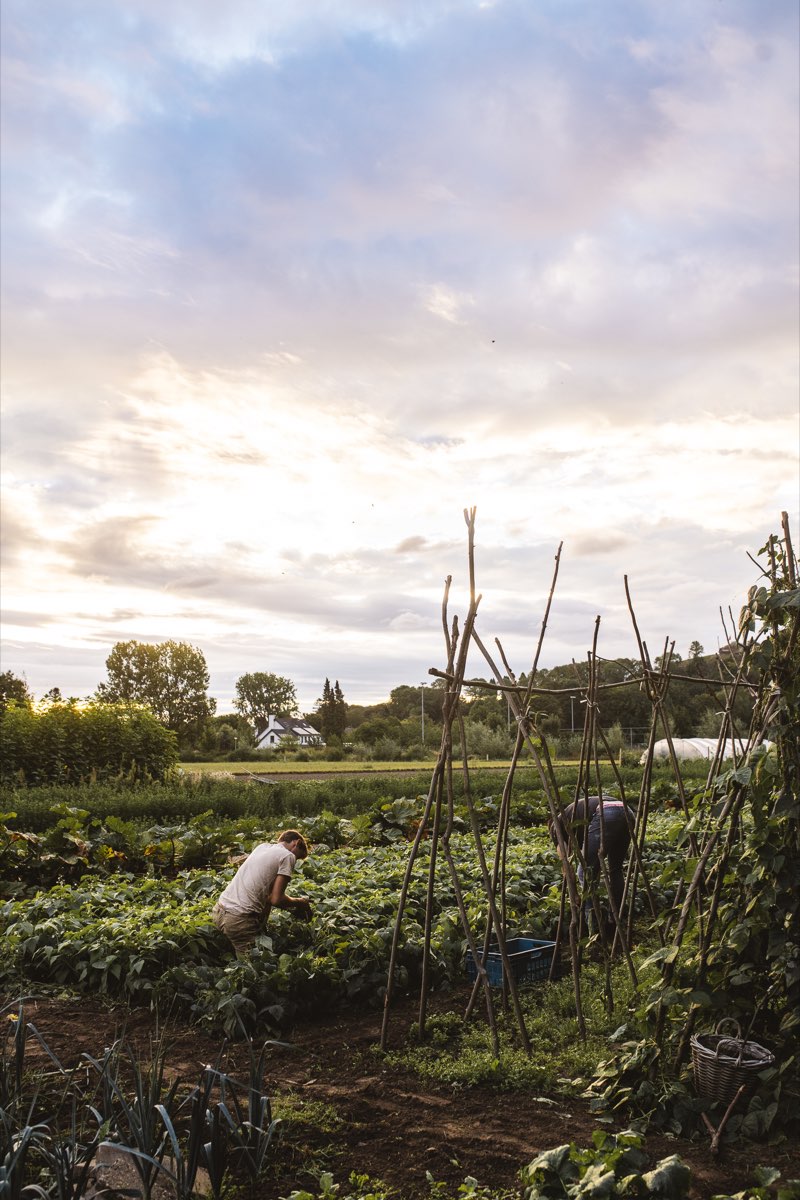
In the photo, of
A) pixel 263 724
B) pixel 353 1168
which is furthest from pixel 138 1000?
pixel 263 724

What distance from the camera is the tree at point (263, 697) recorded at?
85500 millimetres

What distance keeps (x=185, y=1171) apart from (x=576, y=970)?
248 cm

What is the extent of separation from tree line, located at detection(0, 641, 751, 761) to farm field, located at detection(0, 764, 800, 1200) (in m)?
12.0

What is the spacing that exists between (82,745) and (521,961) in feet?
43.6

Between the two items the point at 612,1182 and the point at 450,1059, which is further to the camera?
the point at 450,1059

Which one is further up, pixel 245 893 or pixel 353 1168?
pixel 245 893

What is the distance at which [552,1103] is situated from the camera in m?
3.98

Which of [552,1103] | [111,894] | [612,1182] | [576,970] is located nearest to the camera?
[612,1182]

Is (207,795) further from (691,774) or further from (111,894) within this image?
(691,774)

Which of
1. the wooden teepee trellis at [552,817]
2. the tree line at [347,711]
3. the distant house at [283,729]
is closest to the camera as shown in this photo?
the wooden teepee trellis at [552,817]

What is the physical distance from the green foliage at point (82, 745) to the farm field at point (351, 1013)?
7201 mm

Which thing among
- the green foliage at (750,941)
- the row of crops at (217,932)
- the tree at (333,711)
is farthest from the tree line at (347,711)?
the green foliage at (750,941)

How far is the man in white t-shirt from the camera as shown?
589cm

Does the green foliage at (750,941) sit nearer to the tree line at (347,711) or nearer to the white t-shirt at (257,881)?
the white t-shirt at (257,881)
